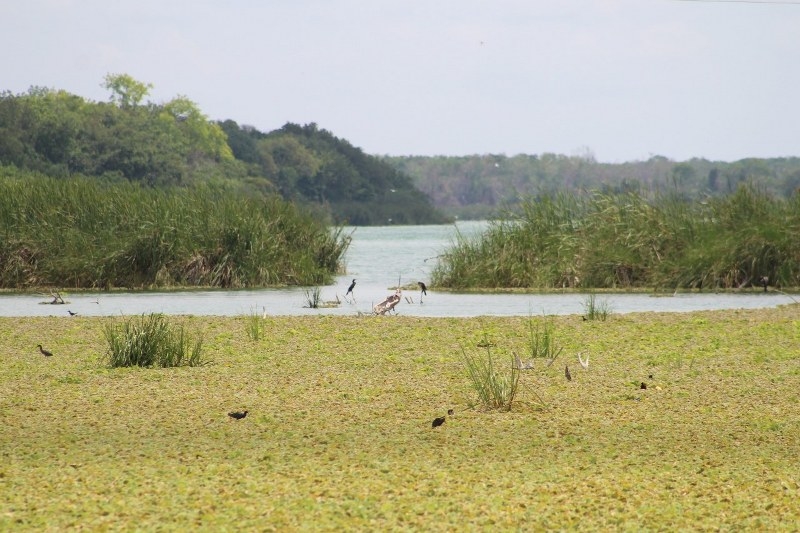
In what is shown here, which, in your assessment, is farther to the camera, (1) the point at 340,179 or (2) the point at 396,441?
(1) the point at 340,179

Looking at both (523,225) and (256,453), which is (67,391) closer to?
(256,453)

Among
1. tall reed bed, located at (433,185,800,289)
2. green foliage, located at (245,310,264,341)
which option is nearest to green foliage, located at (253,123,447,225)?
tall reed bed, located at (433,185,800,289)

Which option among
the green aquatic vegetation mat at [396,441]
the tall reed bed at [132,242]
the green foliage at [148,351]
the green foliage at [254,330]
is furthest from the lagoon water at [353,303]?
the green foliage at [148,351]

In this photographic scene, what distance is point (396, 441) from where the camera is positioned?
23.8 ft

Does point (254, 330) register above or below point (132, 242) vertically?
below

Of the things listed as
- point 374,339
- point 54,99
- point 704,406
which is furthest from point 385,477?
point 54,99

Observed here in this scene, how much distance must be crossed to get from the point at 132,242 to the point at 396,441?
1448cm

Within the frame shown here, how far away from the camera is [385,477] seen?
6.28 metres

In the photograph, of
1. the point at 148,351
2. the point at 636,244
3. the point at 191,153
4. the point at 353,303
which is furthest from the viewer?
the point at 191,153

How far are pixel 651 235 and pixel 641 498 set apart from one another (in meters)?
15.2

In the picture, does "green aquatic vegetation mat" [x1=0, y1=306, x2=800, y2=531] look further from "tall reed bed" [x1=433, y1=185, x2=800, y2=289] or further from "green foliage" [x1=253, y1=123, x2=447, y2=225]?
"green foliage" [x1=253, y1=123, x2=447, y2=225]

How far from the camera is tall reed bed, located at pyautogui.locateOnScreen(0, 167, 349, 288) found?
20984 millimetres

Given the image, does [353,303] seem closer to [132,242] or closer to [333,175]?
[132,242]

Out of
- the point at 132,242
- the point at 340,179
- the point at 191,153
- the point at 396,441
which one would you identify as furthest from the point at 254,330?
the point at 340,179
